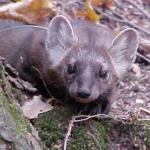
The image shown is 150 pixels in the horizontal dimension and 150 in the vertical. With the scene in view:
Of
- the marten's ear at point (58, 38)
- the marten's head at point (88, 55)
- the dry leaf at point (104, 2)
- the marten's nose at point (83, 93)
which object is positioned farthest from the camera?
the dry leaf at point (104, 2)

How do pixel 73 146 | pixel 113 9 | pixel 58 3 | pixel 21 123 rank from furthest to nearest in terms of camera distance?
pixel 113 9 → pixel 58 3 → pixel 73 146 → pixel 21 123

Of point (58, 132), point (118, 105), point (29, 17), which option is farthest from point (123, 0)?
point (58, 132)

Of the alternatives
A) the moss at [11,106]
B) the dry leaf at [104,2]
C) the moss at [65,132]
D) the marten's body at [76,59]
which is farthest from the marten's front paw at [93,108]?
the dry leaf at [104,2]

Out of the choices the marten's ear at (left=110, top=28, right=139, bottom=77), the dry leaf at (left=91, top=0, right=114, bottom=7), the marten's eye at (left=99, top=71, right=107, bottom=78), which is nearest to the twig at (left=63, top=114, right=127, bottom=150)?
the marten's eye at (left=99, top=71, right=107, bottom=78)

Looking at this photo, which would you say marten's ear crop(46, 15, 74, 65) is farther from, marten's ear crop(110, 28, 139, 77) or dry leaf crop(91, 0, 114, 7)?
dry leaf crop(91, 0, 114, 7)

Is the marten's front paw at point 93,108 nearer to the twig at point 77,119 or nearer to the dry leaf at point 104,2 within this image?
the twig at point 77,119

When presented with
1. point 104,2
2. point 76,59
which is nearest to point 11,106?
point 76,59

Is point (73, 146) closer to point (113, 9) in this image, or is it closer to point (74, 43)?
point (74, 43)
